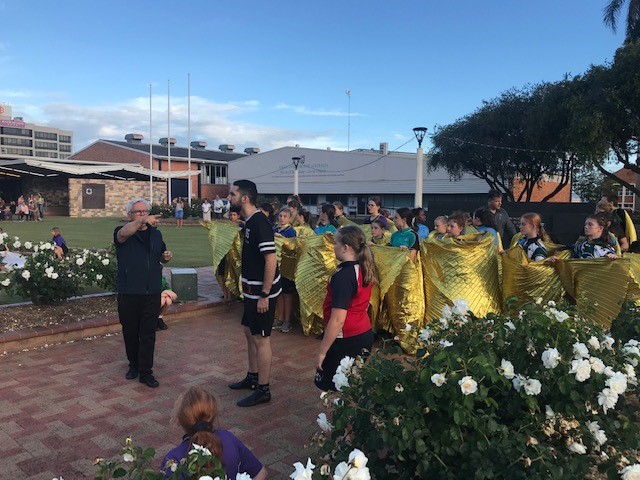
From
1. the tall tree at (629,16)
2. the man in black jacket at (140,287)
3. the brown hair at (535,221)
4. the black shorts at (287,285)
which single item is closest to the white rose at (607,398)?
the brown hair at (535,221)

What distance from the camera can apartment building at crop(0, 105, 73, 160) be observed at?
124 metres

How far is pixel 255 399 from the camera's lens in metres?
4.34

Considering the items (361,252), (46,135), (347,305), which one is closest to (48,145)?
(46,135)

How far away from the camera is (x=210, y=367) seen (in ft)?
17.6

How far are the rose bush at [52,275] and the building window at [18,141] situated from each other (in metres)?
139

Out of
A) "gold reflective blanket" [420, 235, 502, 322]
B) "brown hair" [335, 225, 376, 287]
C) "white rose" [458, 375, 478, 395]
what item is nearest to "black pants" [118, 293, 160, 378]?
"brown hair" [335, 225, 376, 287]

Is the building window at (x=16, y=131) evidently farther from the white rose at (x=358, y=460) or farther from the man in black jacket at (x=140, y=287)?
the white rose at (x=358, y=460)

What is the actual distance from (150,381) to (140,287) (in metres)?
0.88

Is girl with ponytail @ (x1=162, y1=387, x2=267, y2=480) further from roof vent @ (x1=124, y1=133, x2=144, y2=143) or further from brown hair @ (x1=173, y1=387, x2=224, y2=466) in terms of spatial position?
roof vent @ (x1=124, y1=133, x2=144, y2=143)

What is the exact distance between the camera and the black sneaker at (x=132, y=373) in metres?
4.98

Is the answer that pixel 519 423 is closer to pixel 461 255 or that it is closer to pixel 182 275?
pixel 461 255

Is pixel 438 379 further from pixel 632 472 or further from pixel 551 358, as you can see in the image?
pixel 632 472

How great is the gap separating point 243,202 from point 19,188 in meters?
41.3

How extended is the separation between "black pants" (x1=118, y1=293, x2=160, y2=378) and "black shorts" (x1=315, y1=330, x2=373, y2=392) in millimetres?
2214
